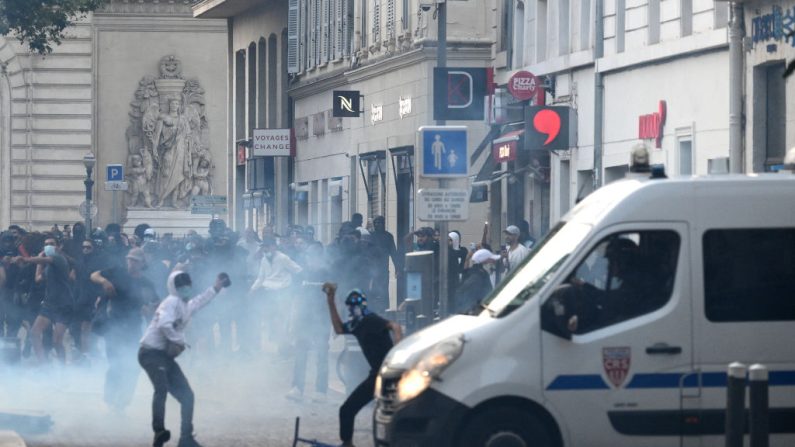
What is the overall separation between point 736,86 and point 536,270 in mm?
12278

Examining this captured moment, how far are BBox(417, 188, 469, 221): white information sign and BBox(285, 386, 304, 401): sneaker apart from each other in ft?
7.96

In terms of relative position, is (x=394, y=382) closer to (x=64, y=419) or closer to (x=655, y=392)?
(x=655, y=392)

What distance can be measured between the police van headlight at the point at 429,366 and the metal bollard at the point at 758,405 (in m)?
2.37

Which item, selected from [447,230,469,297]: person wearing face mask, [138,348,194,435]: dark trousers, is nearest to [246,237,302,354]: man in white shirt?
[447,230,469,297]: person wearing face mask

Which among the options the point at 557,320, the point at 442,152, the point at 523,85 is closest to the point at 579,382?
the point at 557,320

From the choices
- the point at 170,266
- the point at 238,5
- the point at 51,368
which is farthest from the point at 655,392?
the point at 238,5

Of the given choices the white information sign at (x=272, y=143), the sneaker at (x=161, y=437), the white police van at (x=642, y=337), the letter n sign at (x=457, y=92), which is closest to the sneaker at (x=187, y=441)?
the sneaker at (x=161, y=437)

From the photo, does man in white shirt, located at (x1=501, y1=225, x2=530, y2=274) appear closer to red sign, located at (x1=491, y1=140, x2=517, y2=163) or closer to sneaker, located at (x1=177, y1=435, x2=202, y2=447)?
red sign, located at (x1=491, y1=140, x2=517, y2=163)

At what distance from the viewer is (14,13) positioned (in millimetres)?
33219

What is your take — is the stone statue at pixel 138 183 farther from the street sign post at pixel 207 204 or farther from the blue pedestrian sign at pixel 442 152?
the blue pedestrian sign at pixel 442 152

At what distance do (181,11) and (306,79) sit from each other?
21.7 metres

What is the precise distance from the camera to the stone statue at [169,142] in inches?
2798

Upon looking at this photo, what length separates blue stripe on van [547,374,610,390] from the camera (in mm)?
13234

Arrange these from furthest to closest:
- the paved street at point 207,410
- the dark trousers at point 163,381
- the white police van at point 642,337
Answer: the paved street at point 207,410
the dark trousers at point 163,381
the white police van at point 642,337
